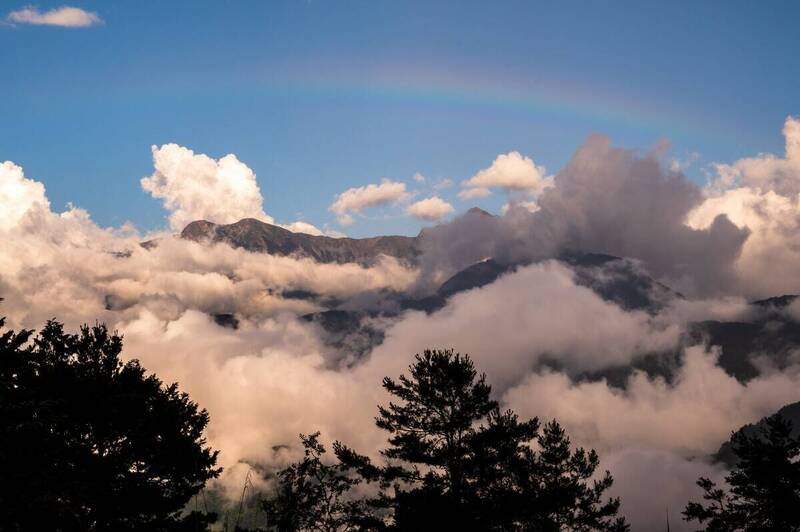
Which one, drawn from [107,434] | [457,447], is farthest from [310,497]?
[107,434]

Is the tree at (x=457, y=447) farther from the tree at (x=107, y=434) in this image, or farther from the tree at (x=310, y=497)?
the tree at (x=107, y=434)

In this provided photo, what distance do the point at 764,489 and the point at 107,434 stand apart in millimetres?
38188

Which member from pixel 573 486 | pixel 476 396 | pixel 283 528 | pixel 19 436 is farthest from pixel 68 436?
pixel 573 486

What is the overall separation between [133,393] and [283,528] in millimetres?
14882

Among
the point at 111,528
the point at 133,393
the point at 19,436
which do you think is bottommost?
the point at 111,528

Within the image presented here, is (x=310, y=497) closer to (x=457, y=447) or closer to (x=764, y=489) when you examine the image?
(x=457, y=447)

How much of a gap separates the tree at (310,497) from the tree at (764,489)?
972 inches

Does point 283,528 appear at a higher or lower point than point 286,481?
lower

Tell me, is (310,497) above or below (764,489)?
above

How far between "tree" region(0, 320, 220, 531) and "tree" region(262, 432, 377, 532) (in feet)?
24.4

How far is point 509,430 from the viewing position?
2867 centimetres

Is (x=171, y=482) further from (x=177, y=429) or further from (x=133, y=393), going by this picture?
(x=133, y=393)

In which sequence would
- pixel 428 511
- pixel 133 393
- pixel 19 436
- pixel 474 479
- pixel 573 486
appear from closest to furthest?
pixel 19 436 → pixel 428 511 → pixel 133 393 → pixel 474 479 → pixel 573 486

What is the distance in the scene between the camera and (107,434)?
24281 millimetres
